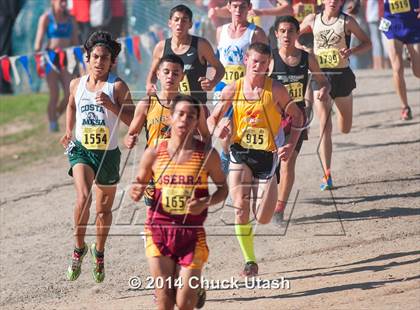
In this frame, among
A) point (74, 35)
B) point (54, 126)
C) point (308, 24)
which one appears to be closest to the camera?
point (308, 24)

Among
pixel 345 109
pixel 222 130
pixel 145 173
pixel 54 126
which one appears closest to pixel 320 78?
pixel 345 109

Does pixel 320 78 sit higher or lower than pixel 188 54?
lower

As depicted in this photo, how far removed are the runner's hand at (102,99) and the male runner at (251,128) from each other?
96 centimetres

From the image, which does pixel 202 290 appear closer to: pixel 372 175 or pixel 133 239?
pixel 133 239

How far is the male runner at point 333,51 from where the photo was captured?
13391 mm

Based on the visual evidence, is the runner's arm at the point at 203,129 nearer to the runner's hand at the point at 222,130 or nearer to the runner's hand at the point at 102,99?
the runner's hand at the point at 222,130

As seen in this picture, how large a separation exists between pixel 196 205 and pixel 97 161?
7.83 feet

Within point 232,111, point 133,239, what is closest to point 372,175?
point 133,239

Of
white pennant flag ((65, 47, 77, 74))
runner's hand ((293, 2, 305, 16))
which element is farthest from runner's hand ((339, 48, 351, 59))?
white pennant flag ((65, 47, 77, 74))

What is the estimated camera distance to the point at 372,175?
14594mm

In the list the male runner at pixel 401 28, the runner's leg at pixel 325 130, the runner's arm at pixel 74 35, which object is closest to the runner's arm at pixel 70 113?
the runner's leg at pixel 325 130

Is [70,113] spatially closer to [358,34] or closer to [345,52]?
[345,52]

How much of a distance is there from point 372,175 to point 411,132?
188 cm

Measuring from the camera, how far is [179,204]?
28.5 feet
